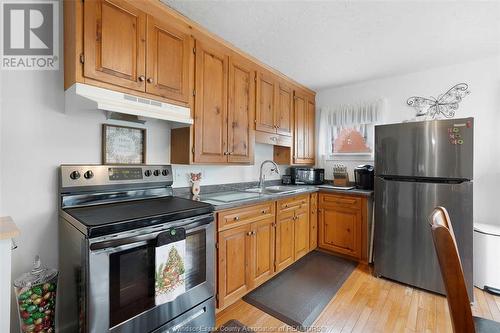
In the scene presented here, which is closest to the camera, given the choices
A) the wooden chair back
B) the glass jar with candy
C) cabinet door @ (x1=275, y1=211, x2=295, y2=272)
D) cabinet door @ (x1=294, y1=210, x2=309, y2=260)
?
the wooden chair back

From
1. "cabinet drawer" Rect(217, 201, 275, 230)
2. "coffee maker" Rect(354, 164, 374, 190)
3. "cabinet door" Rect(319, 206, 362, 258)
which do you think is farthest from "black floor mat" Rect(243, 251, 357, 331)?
"coffee maker" Rect(354, 164, 374, 190)

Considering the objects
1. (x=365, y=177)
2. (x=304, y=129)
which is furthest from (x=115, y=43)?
(x=365, y=177)

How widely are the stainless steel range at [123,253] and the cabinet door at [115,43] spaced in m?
0.62

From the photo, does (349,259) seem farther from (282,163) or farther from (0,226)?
(0,226)

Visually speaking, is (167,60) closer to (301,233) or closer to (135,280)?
(135,280)

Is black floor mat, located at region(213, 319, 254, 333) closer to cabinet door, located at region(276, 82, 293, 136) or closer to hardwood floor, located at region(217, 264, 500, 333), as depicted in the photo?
hardwood floor, located at region(217, 264, 500, 333)

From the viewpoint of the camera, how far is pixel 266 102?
106 inches

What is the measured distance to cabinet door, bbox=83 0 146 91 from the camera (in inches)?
52.5

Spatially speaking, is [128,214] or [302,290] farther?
[302,290]

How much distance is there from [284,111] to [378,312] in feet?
7.49

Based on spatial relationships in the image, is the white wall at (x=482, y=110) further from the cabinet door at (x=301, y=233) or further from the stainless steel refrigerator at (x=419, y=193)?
the cabinet door at (x=301, y=233)

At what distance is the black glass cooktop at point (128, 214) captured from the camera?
1117 millimetres

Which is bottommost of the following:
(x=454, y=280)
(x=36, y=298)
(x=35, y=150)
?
(x=36, y=298)

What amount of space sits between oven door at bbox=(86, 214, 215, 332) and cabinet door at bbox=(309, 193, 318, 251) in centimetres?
180
